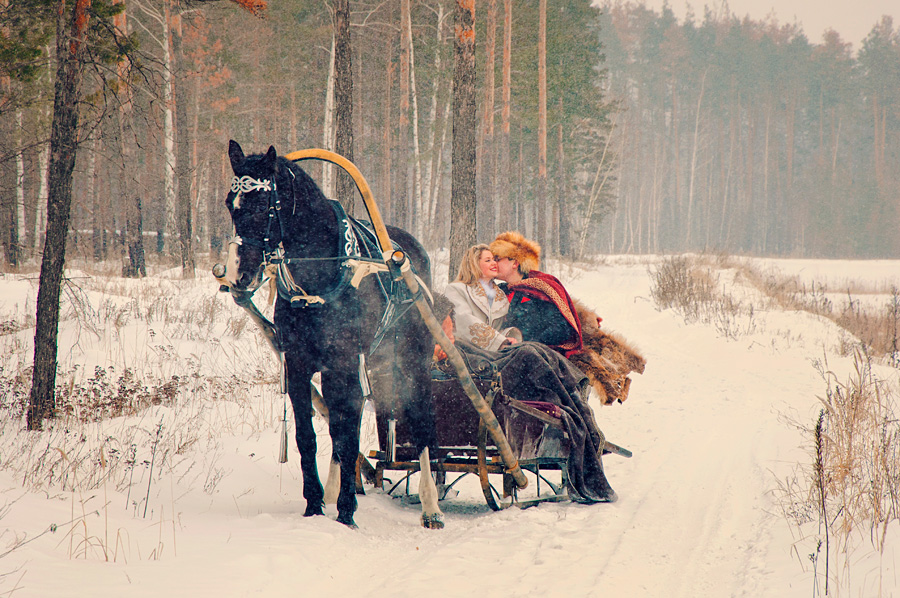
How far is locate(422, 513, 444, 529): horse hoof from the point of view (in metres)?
4.46

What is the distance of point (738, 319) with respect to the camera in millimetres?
13969

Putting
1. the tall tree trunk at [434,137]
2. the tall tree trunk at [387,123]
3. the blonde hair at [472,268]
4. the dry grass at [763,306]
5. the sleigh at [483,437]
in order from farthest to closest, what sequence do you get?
1. the tall tree trunk at [387,123]
2. the tall tree trunk at [434,137]
3. the dry grass at [763,306]
4. the blonde hair at [472,268]
5. the sleigh at [483,437]

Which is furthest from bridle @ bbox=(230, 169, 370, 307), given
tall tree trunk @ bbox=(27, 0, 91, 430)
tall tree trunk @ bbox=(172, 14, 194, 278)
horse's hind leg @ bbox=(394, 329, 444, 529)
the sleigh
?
tall tree trunk @ bbox=(172, 14, 194, 278)

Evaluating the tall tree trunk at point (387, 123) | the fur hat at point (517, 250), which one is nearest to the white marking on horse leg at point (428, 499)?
the fur hat at point (517, 250)

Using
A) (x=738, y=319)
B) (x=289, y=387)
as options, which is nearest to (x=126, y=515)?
(x=289, y=387)

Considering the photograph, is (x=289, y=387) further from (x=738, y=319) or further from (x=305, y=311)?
(x=738, y=319)

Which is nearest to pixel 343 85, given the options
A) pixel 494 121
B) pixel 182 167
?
pixel 182 167

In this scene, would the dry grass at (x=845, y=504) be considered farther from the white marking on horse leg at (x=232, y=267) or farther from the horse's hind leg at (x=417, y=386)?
the white marking on horse leg at (x=232, y=267)

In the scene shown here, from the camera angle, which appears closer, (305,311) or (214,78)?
(305,311)

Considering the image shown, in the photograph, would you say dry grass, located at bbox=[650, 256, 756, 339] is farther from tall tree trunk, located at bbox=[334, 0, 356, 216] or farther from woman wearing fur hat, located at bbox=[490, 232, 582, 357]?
woman wearing fur hat, located at bbox=[490, 232, 582, 357]

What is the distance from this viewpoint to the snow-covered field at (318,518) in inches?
128

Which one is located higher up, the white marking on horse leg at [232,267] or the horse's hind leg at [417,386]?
the white marking on horse leg at [232,267]

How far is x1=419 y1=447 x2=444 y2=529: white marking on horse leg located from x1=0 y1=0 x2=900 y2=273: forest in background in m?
3.37

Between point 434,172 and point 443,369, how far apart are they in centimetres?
2306
